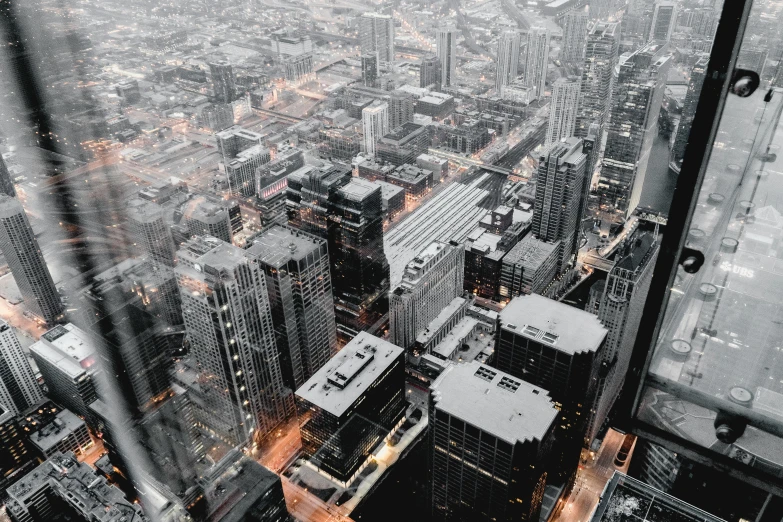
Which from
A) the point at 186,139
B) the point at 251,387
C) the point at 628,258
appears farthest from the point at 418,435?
the point at 186,139

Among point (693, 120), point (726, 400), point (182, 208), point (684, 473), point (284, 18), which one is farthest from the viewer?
point (284, 18)

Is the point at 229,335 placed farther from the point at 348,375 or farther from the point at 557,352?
the point at 557,352

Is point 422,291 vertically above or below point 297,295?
below

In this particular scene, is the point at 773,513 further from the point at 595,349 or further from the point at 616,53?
the point at 616,53

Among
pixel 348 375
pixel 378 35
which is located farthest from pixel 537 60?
pixel 348 375

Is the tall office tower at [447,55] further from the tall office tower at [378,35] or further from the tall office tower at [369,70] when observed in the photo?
the tall office tower at [378,35]

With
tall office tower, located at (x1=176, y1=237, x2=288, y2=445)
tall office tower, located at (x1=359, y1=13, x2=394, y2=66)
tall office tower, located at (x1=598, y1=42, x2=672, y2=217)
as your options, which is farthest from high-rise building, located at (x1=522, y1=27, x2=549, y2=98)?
tall office tower, located at (x1=176, y1=237, x2=288, y2=445)
